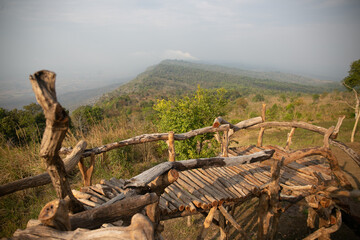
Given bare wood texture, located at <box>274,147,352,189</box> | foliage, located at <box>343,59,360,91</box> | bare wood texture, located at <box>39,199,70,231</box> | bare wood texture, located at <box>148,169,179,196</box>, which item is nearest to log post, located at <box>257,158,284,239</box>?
bare wood texture, located at <box>274,147,352,189</box>

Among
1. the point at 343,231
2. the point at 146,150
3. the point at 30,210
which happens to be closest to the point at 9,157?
the point at 30,210

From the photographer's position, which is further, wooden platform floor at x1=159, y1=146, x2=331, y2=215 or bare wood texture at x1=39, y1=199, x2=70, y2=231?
wooden platform floor at x1=159, y1=146, x2=331, y2=215

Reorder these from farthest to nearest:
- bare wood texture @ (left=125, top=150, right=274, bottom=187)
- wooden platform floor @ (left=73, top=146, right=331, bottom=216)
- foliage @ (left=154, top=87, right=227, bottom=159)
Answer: foliage @ (left=154, top=87, right=227, bottom=159) < wooden platform floor @ (left=73, top=146, right=331, bottom=216) < bare wood texture @ (left=125, top=150, right=274, bottom=187)

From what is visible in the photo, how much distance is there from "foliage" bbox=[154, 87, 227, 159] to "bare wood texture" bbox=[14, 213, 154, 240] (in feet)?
11.7

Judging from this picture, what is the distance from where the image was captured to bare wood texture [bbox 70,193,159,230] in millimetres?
1312

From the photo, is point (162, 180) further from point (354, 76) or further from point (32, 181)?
point (354, 76)

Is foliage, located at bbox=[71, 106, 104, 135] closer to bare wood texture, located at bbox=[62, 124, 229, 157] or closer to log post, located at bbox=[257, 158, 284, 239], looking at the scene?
bare wood texture, located at bbox=[62, 124, 229, 157]

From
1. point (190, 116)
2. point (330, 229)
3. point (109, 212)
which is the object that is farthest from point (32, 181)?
point (330, 229)

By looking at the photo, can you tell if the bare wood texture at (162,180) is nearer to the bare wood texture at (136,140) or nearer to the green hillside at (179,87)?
the bare wood texture at (136,140)

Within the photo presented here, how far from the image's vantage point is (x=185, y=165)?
6.51 ft

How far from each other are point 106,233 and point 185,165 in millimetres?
1049

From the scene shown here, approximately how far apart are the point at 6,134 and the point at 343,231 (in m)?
10.1

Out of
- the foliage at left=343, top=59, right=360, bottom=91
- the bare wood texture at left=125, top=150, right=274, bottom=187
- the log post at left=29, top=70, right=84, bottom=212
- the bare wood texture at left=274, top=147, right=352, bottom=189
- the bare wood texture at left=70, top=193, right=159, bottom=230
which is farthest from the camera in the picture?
the foliage at left=343, top=59, right=360, bottom=91

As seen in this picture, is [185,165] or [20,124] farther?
[20,124]
